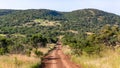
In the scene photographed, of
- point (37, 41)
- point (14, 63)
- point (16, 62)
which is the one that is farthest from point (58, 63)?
point (37, 41)

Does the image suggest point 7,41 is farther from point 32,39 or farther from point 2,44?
point 32,39

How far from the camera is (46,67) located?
28.6 metres

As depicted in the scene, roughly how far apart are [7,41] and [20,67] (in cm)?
6322

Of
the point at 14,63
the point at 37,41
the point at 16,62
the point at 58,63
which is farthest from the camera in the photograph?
the point at 37,41

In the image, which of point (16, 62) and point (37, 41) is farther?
point (37, 41)

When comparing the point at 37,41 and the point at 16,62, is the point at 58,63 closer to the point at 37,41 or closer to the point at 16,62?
the point at 16,62

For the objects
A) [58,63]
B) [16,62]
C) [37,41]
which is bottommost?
[37,41]

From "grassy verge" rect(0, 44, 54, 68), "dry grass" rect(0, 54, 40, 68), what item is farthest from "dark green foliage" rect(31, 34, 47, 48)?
"dry grass" rect(0, 54, 40, 68)

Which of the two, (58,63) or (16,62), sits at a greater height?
(16,62)

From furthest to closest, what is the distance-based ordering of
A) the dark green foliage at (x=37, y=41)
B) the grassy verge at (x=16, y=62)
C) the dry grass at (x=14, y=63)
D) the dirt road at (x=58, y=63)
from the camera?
the dark green foliage at (x=37, y=41)
the dirt road at (x=58, y=63)
the grassy verge at (x=16, y=62)
the dry grass at (x=14, y=63)

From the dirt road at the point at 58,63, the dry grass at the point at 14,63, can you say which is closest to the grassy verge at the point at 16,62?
the dry grass at the point at 14,63

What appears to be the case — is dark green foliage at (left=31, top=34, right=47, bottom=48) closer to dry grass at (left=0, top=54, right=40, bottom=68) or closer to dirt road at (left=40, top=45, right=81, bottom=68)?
dirt road at (left=40, top=45, right=81, bottom=68)

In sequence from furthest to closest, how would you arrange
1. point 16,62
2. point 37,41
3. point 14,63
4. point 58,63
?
point 37,41 < point 58,63 < point 16,62 < point 14,63

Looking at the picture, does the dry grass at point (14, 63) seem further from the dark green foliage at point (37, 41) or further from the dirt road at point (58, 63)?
the dark green foliage at point (37, 41)
